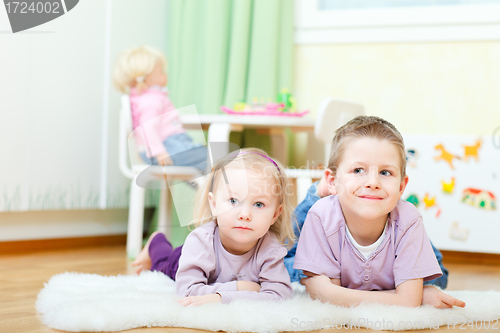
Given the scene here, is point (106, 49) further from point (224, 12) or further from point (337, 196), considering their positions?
point (337, 196)

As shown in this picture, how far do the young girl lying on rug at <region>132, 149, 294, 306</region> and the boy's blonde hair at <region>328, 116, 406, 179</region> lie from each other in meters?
0.12

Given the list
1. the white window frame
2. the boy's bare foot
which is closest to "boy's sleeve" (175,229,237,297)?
the boy's bare foot

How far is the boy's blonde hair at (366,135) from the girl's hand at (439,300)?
22cm

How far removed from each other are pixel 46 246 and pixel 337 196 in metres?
1.33

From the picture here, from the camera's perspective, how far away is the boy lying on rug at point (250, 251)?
0.92 m

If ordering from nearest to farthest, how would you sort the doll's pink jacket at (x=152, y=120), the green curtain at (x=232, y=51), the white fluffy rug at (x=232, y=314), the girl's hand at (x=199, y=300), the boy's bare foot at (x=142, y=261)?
the white fluffy rug at (x=232, y=314) → the girl's hand at (x=199, y=300) → the boy's bare foot at (x=142, y=261) → the doll's pink jacket at (x=152, y=120) → the green curtain at (x=232, y=51)

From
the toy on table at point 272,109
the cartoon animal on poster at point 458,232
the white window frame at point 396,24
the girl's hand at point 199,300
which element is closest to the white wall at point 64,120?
the toy on table at point 272,109

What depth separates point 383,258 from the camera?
0.96 meters

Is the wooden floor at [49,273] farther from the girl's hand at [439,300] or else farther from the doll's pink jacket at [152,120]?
the doll's pink jacket at [152,120]

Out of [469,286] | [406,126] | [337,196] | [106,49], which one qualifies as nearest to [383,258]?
[337,196]

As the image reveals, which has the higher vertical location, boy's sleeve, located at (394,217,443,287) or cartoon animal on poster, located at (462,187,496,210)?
boy's sleeve, located at (394,217,443,287)

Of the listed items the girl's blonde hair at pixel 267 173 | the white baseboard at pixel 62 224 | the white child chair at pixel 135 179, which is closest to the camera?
the girl's blonde hair at pixel 267 173

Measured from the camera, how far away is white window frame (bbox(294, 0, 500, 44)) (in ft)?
6.82

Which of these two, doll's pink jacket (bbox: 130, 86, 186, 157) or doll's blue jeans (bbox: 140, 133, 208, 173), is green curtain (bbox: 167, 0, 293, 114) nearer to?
doll's pink jacket (bbox: 130, 86, 186, 157)
